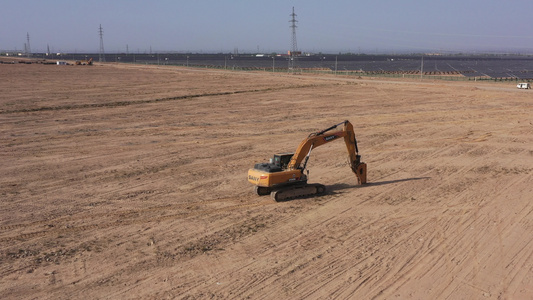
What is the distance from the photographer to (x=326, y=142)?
580 inches

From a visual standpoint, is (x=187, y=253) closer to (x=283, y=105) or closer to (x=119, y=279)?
(x=119, y=279)

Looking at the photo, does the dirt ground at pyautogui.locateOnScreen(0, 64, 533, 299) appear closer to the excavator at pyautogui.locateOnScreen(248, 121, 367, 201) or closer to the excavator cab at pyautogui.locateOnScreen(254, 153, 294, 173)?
the excavator at pyautogui.locateOnScreen(248, 121, 367, 201)

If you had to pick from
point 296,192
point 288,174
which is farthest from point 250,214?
point 296,192

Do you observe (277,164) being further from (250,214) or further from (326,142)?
(250,214)

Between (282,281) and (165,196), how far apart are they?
6.35m

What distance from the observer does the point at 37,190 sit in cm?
1539

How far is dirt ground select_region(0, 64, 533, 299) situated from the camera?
9.56 m

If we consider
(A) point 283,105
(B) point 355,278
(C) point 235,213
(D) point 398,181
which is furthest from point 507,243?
(A) point 283,105

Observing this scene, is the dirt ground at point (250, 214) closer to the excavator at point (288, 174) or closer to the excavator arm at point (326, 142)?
the excavator at point (288, 174)

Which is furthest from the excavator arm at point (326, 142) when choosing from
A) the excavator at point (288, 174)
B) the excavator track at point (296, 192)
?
the excavator track at point (296, 192)

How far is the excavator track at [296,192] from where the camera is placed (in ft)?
46.5

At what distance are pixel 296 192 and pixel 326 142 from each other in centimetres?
175

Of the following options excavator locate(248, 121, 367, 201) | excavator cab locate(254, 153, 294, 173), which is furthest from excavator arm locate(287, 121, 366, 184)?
excavator cab locate(254, 153, 294, 173)

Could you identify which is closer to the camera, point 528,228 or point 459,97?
point 528,228
